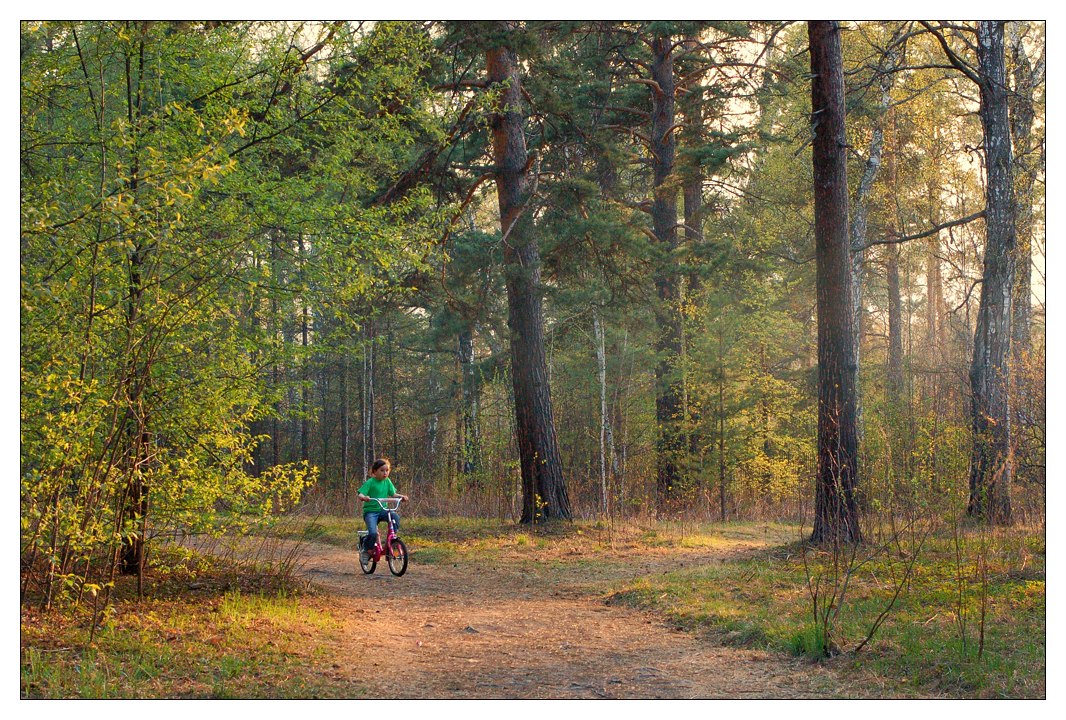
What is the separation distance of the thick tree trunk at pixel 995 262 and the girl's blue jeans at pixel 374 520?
26.6ft

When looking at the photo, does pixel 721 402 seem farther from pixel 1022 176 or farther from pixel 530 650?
pixel 530 650

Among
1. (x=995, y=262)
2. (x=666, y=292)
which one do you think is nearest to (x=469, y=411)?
(x=666, y=292)

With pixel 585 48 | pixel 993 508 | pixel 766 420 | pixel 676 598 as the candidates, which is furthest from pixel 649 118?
pixel 676 598

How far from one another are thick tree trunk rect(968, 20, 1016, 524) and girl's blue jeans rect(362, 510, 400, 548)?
8.12 metres

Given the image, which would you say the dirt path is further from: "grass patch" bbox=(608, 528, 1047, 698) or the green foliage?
the green foliage

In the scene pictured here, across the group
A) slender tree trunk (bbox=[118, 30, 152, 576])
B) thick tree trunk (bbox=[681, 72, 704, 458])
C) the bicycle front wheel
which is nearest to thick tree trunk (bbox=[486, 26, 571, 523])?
thick tree trunk (bbox=[681, 72, 704, 458])

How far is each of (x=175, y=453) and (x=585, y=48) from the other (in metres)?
14.9

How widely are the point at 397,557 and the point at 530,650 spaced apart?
4.16 meters

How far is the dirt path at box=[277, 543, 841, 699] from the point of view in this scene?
19.7 feet

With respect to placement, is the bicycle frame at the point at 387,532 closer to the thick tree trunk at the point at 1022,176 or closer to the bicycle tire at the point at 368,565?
the bicycle tire at the point at 368,565

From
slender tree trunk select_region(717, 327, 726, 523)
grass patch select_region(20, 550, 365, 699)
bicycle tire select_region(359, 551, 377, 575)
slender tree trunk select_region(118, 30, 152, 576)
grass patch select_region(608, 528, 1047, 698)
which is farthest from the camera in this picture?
slender tree trunk select_region(717, 327, 726, 523)

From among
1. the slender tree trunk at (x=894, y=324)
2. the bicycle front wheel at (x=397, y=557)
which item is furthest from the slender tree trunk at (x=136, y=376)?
the slender tree trunk at (x=894, y=324)

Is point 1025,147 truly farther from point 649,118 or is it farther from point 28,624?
point 28,624

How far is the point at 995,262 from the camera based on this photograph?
13.2 metres
